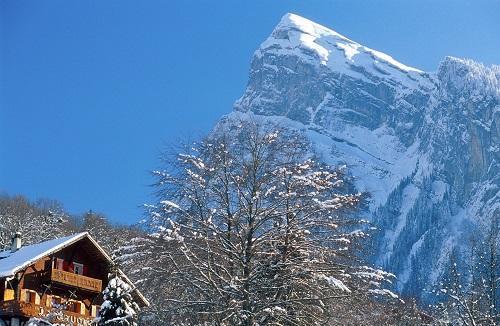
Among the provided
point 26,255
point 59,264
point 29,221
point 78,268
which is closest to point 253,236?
point 26,255

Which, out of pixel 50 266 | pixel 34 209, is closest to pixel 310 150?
pixel 50 266

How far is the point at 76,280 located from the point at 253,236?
19.3 metres

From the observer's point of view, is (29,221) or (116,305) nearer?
(116,305)

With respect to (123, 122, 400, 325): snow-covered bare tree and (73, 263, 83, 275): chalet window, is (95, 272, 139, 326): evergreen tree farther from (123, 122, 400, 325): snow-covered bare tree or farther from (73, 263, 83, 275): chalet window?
(73, 263, 83, 275): chalet window

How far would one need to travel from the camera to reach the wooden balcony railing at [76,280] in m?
35.5

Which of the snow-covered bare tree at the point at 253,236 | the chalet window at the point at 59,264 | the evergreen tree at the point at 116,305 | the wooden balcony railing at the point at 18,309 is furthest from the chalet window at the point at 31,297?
the snow-covered bare tree at the point at 253,236

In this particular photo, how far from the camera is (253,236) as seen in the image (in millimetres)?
19594

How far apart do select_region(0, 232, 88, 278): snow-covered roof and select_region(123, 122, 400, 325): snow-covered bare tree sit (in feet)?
53.3

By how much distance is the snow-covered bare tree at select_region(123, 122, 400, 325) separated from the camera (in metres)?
18.1

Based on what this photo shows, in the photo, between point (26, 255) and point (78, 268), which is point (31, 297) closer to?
point (26, 255)

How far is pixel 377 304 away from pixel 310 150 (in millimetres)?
4477

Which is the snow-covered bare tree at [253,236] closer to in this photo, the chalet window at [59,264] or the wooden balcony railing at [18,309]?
the wooden balcony railing at [18,309]

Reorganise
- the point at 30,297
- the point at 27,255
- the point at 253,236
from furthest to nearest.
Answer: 1. the point at 27,255
2. the point at 30,297
3. the point at 253,236

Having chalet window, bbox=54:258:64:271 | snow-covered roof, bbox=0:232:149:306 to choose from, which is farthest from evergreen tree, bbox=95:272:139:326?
chalet window, bbox=54:258:64:271
